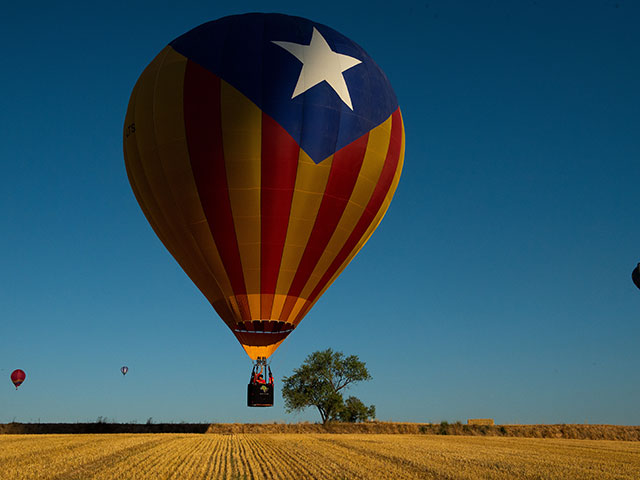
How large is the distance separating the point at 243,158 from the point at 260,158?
24.5 inches

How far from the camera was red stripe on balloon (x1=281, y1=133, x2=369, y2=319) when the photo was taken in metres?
22.3

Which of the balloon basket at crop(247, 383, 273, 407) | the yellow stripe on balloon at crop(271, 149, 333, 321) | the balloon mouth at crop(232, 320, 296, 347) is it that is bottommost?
the balloon basket at crop(247, 383, 273, 407)

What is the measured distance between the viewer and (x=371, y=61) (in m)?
25.1

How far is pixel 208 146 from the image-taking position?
2162 cm

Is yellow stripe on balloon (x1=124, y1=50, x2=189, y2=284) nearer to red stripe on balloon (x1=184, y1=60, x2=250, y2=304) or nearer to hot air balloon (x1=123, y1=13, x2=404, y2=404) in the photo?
hot air balloon (x1=123, y1=13, x2=404, y2=404)

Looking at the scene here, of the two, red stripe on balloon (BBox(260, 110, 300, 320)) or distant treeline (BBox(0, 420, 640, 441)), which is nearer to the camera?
red stripe on balloon (BBox(260, 110, 300, 320))

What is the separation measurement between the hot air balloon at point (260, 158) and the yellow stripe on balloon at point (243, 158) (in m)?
0.04

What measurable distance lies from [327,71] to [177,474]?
14.7 meters

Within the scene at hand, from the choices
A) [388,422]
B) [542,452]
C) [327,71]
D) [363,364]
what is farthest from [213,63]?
[363,364]

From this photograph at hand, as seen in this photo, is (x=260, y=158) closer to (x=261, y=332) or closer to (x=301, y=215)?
(x=301, y=215)

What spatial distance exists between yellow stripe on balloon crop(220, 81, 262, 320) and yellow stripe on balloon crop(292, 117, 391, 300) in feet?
9.60

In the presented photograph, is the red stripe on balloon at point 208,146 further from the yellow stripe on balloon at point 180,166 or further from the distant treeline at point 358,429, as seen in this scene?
the distant treeline at point 358,429

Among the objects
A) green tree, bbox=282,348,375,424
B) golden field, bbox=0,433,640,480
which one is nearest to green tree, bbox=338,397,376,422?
green tree, bbox=282,348,375,424

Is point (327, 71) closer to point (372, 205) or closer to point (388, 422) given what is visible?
point (372, 205)
